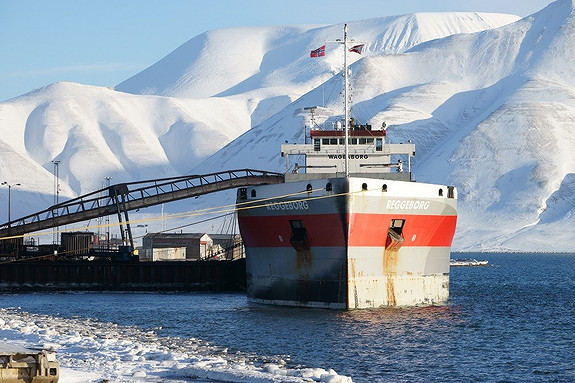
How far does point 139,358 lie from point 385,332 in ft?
42.3

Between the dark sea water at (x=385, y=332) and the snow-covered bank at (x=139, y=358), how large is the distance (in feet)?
5.33

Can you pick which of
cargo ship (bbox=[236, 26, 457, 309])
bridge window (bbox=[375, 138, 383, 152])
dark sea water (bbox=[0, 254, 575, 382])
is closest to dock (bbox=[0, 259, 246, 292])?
dark sea water (bbox=[0, 254, 575, 382])

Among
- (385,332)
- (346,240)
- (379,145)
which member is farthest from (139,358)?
(379,145)

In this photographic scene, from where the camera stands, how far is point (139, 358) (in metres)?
35.1

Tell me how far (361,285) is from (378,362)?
13.5 m

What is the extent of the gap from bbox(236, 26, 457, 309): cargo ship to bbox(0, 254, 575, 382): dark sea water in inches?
37.1

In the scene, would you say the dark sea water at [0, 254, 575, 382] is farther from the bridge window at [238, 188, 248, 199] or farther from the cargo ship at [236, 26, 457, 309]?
the bridge window at [238, 188, 248, 199]

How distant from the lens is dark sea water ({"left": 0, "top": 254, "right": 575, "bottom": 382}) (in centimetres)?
3641

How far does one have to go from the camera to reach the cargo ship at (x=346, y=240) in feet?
164

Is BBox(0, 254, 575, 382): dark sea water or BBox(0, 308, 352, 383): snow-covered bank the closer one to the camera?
BBox(0, 308, 352, 383): snow-covered bank

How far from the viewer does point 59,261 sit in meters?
77.0

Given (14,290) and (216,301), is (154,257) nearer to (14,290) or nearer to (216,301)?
(14,290)

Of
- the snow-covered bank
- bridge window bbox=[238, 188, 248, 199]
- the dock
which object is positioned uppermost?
bridge window bbox=[238, 188, 248, 199]

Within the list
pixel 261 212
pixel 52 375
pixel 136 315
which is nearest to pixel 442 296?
pixel 261 212
